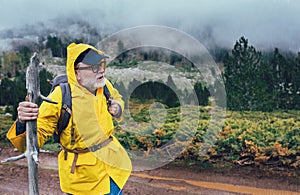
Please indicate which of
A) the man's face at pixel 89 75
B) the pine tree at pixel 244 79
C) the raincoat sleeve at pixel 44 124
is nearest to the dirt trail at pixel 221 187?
the man's face at pixel 89 75

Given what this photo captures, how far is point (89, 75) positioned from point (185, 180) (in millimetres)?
3948

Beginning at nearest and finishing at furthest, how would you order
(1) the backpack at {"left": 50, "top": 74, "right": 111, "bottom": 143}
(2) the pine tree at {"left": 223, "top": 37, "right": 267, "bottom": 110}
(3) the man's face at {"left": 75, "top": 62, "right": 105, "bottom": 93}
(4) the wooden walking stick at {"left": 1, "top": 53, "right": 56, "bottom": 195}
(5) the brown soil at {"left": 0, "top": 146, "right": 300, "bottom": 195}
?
(4) the wooden walking stick at {"left": 1, "top": 53, "right": 56, "bottom": 195}
(1) the backpack at {"left": 50, "top": 74, "right": 111, "bottom": 143}
(3) the man's face at {"left": 75, "top": 62, "right": 105, "bottom": 93}
(5) the brown soil at {"left": 0, "top": 146, "right": 300, "bottom": 195}
(2) the pine tree at {"left": 223, "top": 37, "right": 267, "bottom": 110}

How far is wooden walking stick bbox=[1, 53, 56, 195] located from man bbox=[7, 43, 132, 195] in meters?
0.29

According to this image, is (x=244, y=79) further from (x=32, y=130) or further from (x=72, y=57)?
(x=32, y=130)

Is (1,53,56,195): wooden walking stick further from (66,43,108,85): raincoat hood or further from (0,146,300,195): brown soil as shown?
(0,146,300,195): brown soil

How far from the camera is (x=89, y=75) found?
7.47ft

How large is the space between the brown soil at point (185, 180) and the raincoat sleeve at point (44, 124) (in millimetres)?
3003

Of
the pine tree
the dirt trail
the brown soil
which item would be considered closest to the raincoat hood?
the brown soil

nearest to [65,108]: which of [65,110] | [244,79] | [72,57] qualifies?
[65,110]

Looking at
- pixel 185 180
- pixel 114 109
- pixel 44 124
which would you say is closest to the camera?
pixel 44 124

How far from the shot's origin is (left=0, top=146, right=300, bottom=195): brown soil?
5305 mm

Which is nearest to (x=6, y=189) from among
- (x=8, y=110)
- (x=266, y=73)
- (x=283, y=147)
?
(x=283, y=147)

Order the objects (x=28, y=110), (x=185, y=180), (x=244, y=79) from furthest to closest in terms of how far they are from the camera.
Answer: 1. (x=244, y=79)
2. (x=185, y=180)
3. (x=28, y=110)

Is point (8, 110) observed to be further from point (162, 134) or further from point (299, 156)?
point (299, 156)
